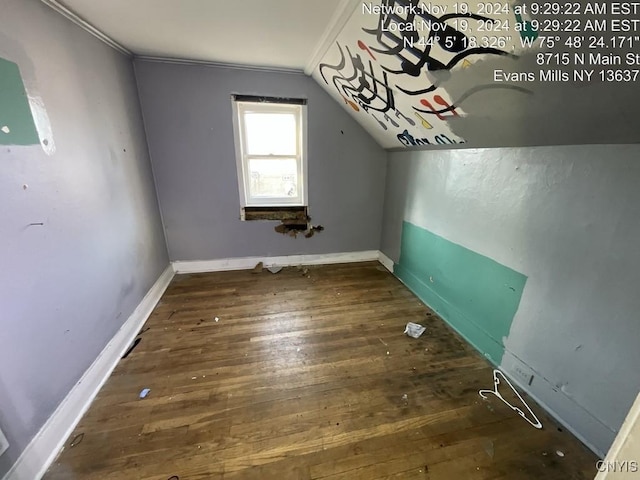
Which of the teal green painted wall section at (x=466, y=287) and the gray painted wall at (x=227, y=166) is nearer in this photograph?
the teal green painted wall section at (x=466, y=287)

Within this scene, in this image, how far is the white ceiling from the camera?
4.75 feet

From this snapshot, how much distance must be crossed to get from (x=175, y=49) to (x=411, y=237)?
2650mm

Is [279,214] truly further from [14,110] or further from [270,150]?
[14,110]

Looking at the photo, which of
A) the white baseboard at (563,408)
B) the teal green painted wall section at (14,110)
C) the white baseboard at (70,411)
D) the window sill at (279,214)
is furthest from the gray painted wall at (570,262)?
the teal green painted wall section at (14,110)

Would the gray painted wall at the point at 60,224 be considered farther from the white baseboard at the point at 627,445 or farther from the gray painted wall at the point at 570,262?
the gray painted wall at the point at 570,262

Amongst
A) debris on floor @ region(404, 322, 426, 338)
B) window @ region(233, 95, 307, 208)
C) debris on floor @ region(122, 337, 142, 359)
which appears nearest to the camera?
debris on floor @ region(122, 337, 142, 359)

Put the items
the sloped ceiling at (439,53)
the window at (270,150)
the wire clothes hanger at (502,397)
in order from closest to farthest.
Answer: the sloped ceiling at (439,53) < the wire clothes hanger at (502,397) < the window at (270,150)

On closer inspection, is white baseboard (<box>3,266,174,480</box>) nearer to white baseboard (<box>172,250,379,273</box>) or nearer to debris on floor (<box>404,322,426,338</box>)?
white baseboard (<box>172,250,379,273</box>)

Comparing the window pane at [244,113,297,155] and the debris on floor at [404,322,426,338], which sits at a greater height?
the window pane at [244,113,297,155]

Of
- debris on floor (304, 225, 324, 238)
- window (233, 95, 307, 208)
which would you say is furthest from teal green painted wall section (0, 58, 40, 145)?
debris on floor (304, 225, 324, 238)

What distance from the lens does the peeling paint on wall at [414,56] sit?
3.22ft

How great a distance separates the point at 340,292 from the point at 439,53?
2.02m

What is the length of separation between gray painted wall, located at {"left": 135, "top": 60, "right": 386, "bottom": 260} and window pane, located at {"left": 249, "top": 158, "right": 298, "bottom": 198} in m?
0.20

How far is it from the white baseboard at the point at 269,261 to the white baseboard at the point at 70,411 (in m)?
0.94
